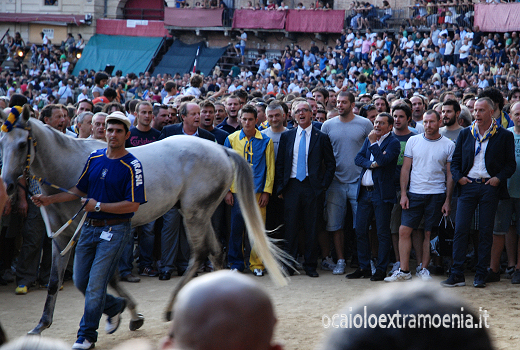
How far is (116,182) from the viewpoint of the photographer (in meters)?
4.74

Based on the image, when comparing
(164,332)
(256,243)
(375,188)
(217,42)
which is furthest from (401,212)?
(217,42)

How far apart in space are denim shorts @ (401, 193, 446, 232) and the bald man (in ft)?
21.3

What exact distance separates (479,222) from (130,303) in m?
4.36

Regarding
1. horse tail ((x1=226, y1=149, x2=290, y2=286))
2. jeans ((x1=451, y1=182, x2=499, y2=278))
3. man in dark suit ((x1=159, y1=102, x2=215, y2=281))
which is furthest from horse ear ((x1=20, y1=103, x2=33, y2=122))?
jeans ((x1=451, y1=182, x2=499, y2=278))

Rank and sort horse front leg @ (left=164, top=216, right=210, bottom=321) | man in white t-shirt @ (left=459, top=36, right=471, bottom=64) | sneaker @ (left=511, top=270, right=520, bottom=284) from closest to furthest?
horse front leg @ (left=164, top=216, right=210, bottom=321) → sneaker @ (left=511, top=270, right=520, bottom=284) → man in white t-shirt @ (left=459, top=36, right=471, bottom=64)

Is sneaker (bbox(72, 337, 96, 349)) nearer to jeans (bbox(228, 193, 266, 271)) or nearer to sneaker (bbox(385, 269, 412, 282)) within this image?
jeans (bbox(228, 193, 266, 271))

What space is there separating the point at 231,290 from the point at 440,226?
715 centimetres

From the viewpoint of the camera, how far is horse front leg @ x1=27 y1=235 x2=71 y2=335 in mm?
5059

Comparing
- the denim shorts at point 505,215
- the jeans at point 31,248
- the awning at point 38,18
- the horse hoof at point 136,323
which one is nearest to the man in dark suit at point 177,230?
the jeans at point 31,248

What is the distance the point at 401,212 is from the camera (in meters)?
7.71

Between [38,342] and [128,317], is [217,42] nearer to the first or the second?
[128,317]

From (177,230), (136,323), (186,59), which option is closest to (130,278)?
(177,230)

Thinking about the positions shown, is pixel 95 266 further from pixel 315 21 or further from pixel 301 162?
pixel 315 21

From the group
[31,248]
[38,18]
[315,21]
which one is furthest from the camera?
[38,18]
